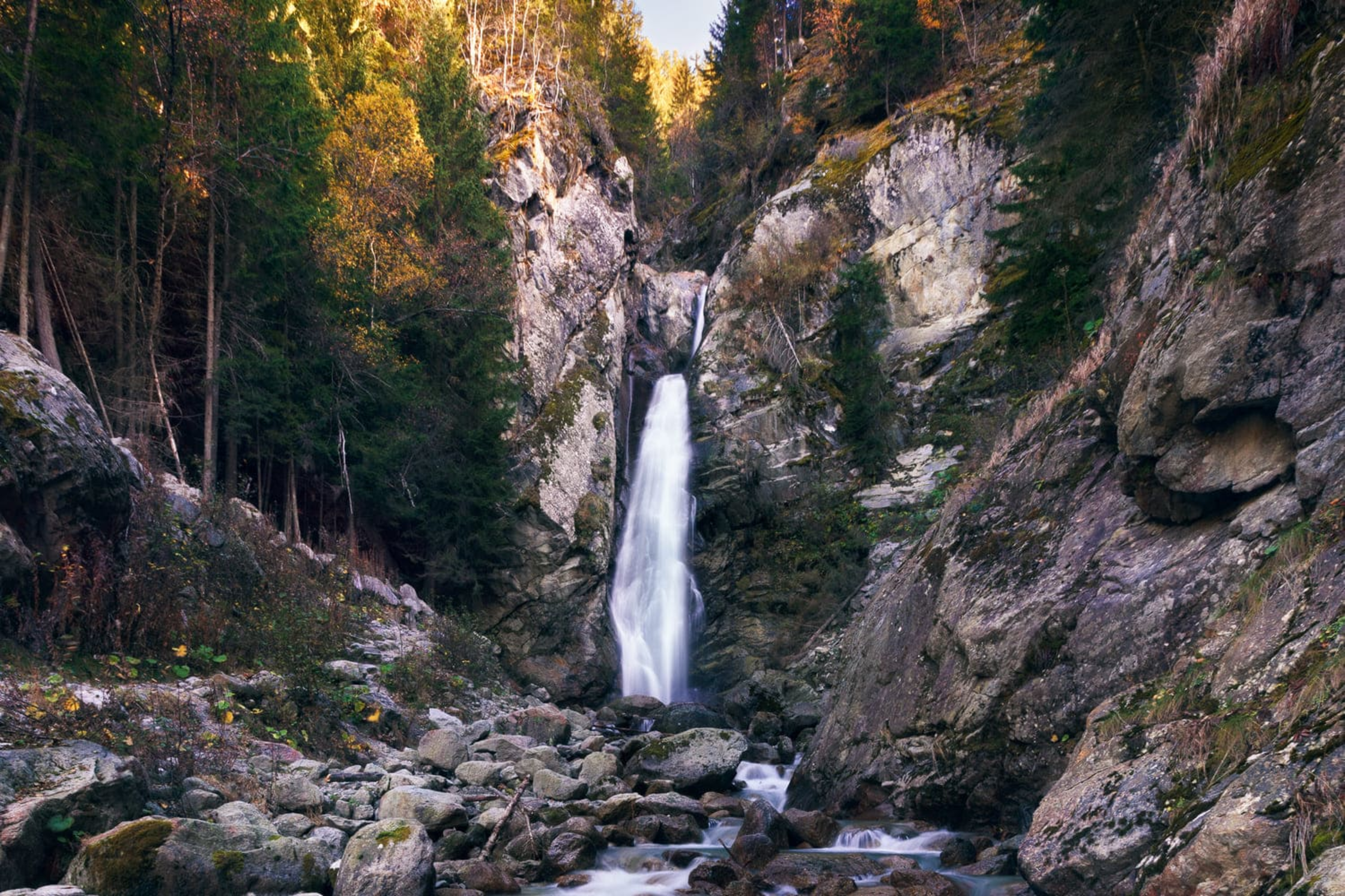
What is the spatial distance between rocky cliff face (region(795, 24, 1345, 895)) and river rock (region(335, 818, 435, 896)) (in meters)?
4.89

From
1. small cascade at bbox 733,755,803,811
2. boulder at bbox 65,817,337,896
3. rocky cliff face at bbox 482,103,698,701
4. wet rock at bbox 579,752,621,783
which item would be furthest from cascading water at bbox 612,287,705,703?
boulder at bbox 65,817,337,896

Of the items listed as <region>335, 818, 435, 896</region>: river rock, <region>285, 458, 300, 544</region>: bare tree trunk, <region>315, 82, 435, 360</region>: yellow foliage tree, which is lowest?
<region>335, 818, 435, 896</region>: river rock

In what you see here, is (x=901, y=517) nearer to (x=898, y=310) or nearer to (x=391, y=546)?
(x=898, y=310)

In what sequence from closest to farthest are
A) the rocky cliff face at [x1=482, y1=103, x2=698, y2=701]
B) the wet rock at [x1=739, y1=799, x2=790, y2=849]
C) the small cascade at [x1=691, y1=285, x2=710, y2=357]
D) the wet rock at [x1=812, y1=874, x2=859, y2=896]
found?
the wet rock at [x1=812, y1=874, x2=859, y2=896] → the wet rock at [x1=739, y1=799, x2=790, y2=849] → the rocky cliff face at [x1=482, y1=103, x2=698, y2=701] → the small cascade at [x1=691, y1=285, x2=710, y2=357]

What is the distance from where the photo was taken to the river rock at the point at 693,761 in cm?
1220

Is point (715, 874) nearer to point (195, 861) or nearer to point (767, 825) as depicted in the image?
point (767, 825)

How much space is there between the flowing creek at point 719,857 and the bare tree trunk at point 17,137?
1153 cm

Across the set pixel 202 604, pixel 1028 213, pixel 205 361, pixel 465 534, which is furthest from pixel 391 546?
pixel 1028 213

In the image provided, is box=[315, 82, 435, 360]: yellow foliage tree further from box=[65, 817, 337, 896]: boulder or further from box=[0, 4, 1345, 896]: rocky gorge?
box=[65, 817, 337, 896]: boulder

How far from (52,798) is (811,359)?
2399 centimetres

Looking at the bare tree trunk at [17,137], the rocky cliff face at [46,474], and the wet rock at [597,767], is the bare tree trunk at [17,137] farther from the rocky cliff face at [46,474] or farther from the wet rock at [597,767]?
the wet rock at [597,767]

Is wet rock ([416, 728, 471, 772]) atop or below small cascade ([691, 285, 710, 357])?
below

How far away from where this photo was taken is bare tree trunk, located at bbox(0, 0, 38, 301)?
1111cm

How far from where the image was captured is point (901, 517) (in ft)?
70.6
